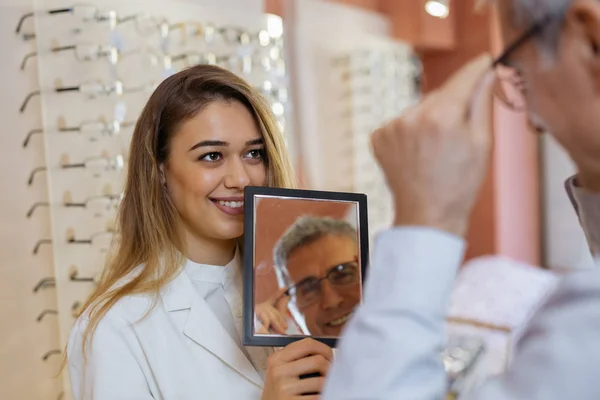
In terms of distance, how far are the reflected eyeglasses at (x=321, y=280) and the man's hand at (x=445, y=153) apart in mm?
493

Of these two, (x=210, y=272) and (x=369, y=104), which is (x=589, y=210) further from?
(x=369, y=104)

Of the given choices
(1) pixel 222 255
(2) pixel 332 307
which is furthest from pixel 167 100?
(2) pixel 332 307

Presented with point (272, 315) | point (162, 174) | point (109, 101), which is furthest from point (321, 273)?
point (109, 101)

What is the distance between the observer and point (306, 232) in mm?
1248

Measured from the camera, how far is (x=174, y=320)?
132cm

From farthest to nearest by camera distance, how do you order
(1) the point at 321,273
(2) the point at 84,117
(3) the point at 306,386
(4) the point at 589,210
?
(2) the point at 84,117 < (1) the point at 321,273 < (3) the point at 306,386 < (4) the point at 589,210

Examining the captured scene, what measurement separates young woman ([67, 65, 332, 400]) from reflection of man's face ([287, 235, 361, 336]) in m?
0.05

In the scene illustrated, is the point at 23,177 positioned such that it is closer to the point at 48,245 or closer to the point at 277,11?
the point at 48,245

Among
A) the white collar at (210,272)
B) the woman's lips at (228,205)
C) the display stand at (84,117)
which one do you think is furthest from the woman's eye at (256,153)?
the display stand at (84,117)

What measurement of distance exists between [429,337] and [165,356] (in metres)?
0.72

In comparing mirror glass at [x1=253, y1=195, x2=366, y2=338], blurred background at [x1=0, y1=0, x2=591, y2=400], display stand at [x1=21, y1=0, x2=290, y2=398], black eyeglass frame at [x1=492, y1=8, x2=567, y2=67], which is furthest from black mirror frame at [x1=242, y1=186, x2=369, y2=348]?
display stand at [x1=21, y1=0, x2=290, y2=398]

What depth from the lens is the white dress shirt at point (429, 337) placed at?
2.05ft

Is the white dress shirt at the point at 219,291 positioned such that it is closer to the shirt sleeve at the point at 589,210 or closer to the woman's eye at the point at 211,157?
the woman's eye at the point at 211,157

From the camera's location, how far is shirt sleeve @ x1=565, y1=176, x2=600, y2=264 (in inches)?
32.3
